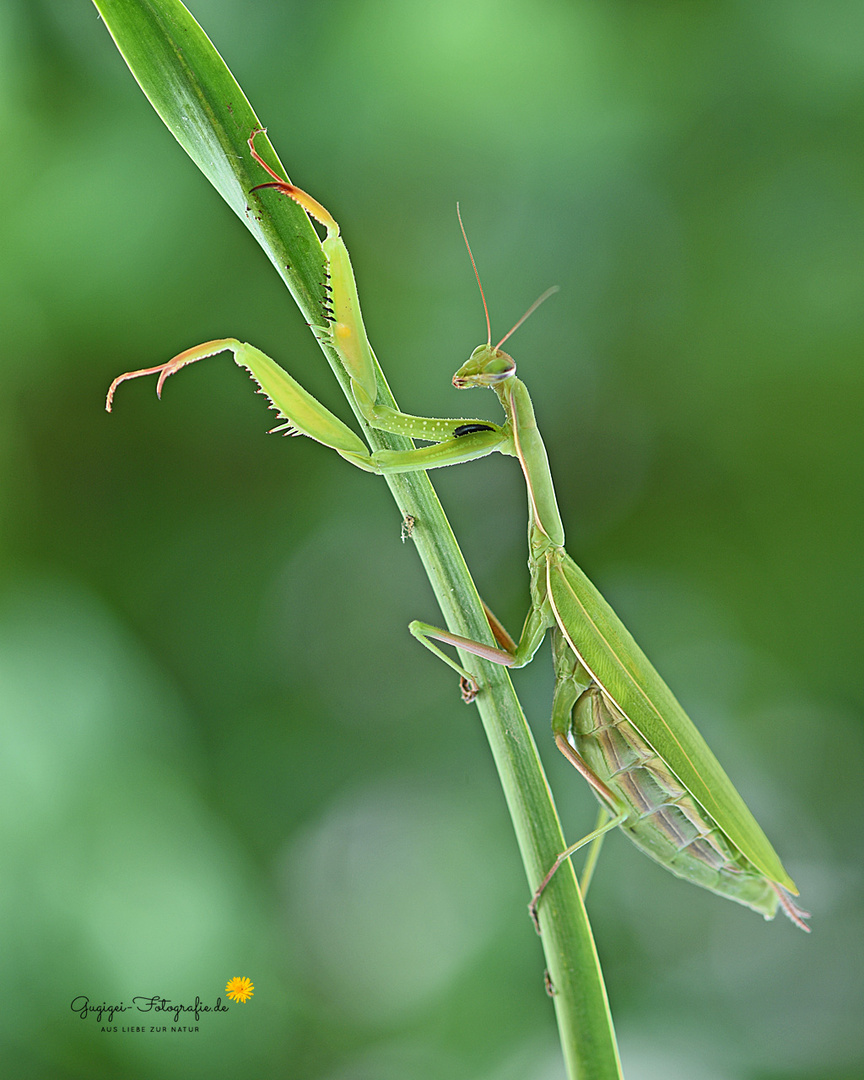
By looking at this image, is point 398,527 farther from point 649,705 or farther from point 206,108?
point 206,108

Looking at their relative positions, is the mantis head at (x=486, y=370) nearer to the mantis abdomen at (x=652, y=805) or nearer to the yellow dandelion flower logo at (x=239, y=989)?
the mantis abdomen at (x=652, y=805)

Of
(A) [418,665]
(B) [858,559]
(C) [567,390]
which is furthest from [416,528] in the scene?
(B) [858,559]

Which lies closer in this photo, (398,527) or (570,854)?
(570,854)

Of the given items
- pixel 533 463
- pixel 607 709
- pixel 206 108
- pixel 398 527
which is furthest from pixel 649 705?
pixel 398 527

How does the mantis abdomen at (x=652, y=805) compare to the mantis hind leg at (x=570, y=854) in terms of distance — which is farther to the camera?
the mantis abdomen at (x=652, y=805)

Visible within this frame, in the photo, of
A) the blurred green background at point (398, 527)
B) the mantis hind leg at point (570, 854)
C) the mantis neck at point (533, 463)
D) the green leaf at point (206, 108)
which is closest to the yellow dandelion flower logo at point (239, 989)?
the blurred green background at point (398, 527)

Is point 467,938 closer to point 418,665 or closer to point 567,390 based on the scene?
point 418,665
